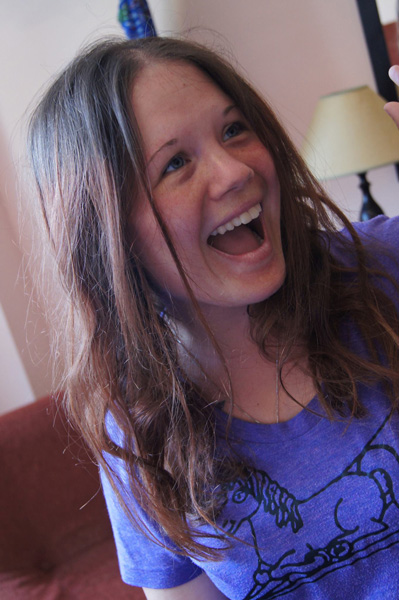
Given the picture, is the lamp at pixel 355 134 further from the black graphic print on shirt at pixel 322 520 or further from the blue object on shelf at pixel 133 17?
the black graphic print on shirt at pixel 322 520

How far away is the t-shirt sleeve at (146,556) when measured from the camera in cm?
101

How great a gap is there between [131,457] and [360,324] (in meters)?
0.42

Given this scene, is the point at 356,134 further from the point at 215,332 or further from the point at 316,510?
→ the point at 316,510

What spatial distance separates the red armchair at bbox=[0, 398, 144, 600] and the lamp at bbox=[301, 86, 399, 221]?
1139 millimetres

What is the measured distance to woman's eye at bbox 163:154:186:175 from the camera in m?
0.86

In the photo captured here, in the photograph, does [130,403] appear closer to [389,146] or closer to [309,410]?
[309,410]

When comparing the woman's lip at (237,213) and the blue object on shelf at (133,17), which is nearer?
the woman's lip at (237,213)

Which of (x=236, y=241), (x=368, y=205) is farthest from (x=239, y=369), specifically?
(x=368, y=205)

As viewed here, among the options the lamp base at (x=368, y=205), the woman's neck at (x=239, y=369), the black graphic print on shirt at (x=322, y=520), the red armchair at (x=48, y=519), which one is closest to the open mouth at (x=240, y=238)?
the woman's neck at (x=239, y=369)

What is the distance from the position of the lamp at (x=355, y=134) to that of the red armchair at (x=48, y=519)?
1.14 meters

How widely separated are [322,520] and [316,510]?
0.05 feet

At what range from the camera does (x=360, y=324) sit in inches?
37.4

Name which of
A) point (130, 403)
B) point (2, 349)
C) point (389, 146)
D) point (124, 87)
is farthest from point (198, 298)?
point (2, 349)

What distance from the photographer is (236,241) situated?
944mm
